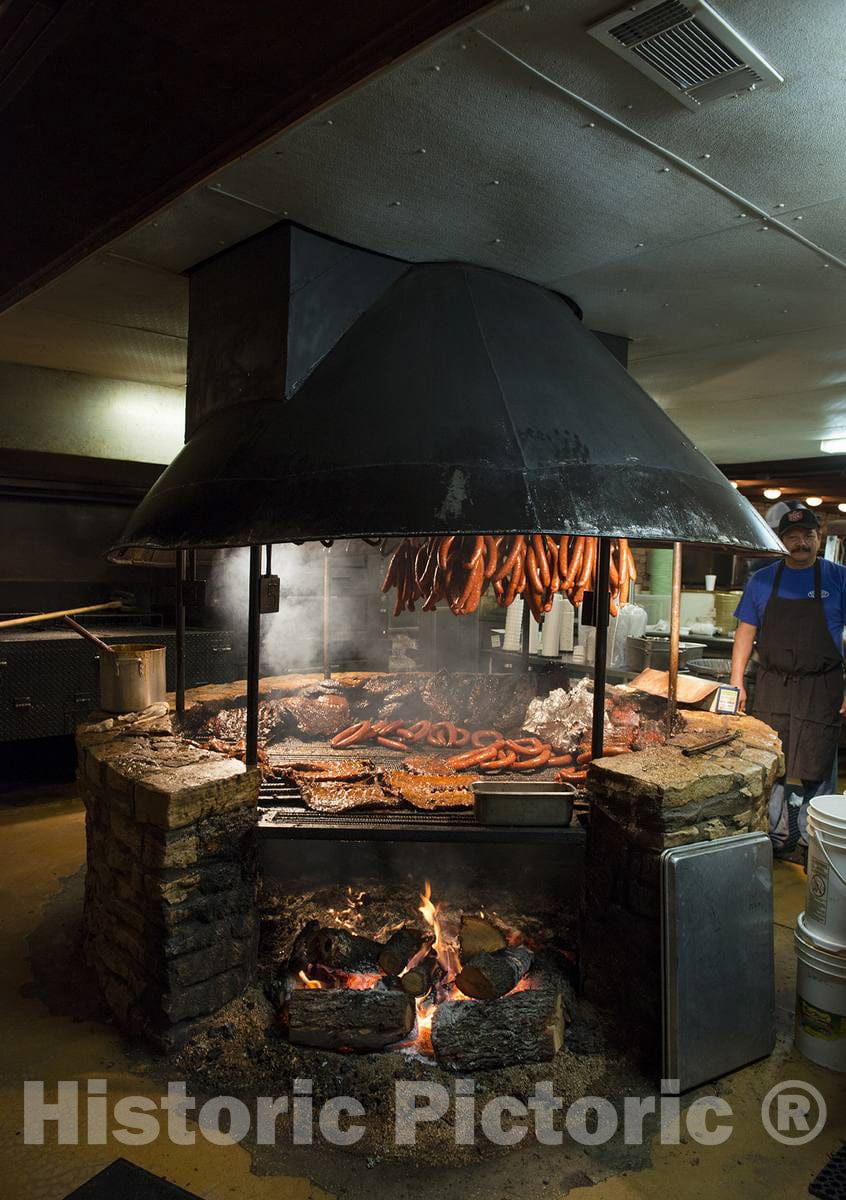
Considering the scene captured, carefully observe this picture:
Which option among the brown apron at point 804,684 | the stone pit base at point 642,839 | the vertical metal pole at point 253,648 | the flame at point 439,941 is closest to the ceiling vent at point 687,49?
the vertical metal pole at point 253,648

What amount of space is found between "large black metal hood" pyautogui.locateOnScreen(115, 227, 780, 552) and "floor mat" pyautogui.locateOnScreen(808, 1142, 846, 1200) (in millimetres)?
2518

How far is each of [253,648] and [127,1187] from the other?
218 cm

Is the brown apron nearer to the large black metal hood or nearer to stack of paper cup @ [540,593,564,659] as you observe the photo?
stack of paper cup @ [540,593,564,659]

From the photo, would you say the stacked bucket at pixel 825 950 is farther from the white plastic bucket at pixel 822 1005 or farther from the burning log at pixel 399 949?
the burning log at pixel 399 949

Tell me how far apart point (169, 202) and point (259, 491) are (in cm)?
119

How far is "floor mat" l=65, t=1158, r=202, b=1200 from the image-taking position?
2637mm

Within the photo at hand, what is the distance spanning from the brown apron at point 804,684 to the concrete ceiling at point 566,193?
2.04 meters

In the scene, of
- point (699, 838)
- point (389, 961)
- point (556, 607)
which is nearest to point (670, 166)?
point (699, 838)

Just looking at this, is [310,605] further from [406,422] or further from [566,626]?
[406,422]

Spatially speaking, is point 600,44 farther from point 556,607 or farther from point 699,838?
point 556,607

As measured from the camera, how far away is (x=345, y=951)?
3955 millimetres

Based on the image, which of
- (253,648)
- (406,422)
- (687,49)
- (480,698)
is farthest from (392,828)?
(687,49)

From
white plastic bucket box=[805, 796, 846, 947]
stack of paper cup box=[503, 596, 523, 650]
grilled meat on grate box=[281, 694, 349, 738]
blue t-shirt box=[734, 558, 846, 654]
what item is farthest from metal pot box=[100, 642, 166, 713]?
stack of paper cup box=[503, 596, 523, 650]

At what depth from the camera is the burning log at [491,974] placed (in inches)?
147
